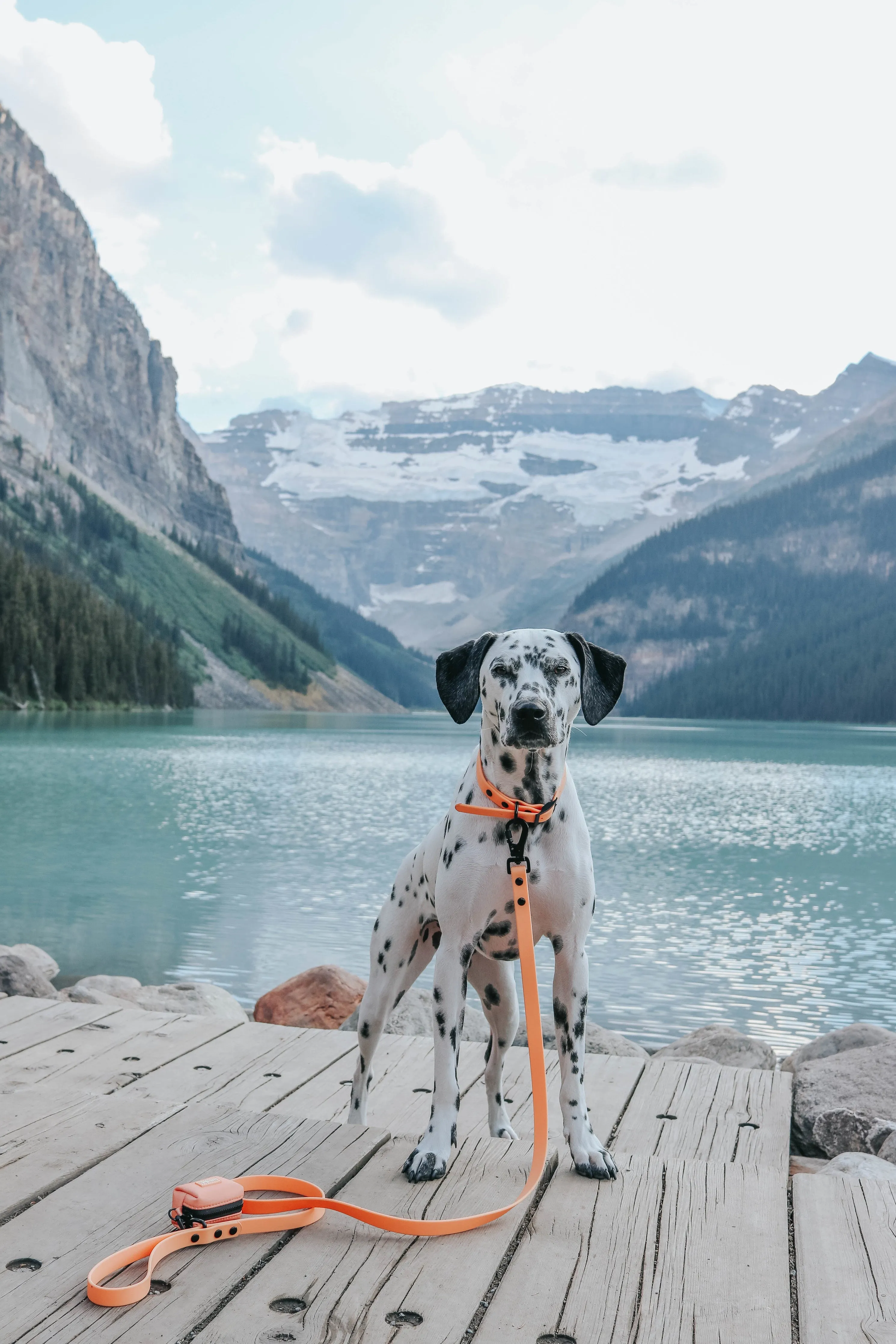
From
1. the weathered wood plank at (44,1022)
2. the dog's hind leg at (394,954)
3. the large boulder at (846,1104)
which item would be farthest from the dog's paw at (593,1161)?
the weathered wood plank at (44,1022)

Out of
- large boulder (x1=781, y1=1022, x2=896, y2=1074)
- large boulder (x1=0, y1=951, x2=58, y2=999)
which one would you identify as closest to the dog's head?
large boulder (x1=781, y1=1022, x2=896, y2=1074)

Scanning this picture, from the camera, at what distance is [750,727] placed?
166m

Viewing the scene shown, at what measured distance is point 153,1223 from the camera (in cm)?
327

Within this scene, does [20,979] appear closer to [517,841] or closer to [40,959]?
[40,959]

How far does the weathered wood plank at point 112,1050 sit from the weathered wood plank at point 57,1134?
954mm

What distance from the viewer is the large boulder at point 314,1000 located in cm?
1010

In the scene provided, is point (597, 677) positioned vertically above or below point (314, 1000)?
above

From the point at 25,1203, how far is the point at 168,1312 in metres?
0.84

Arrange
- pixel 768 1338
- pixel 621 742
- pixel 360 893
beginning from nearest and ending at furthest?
pixel 768 1338 < pixel 360 893 < pixel 621 742

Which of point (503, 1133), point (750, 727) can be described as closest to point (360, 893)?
point (503, 1133)

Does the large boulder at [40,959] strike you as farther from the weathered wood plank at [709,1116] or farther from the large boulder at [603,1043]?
the weathered wood plank at [709,1116]

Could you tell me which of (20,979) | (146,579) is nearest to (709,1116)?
(20,979)

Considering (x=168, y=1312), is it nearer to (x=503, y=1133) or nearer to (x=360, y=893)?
(x=503, y=1133)

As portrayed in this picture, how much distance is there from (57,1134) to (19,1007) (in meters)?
3.70
